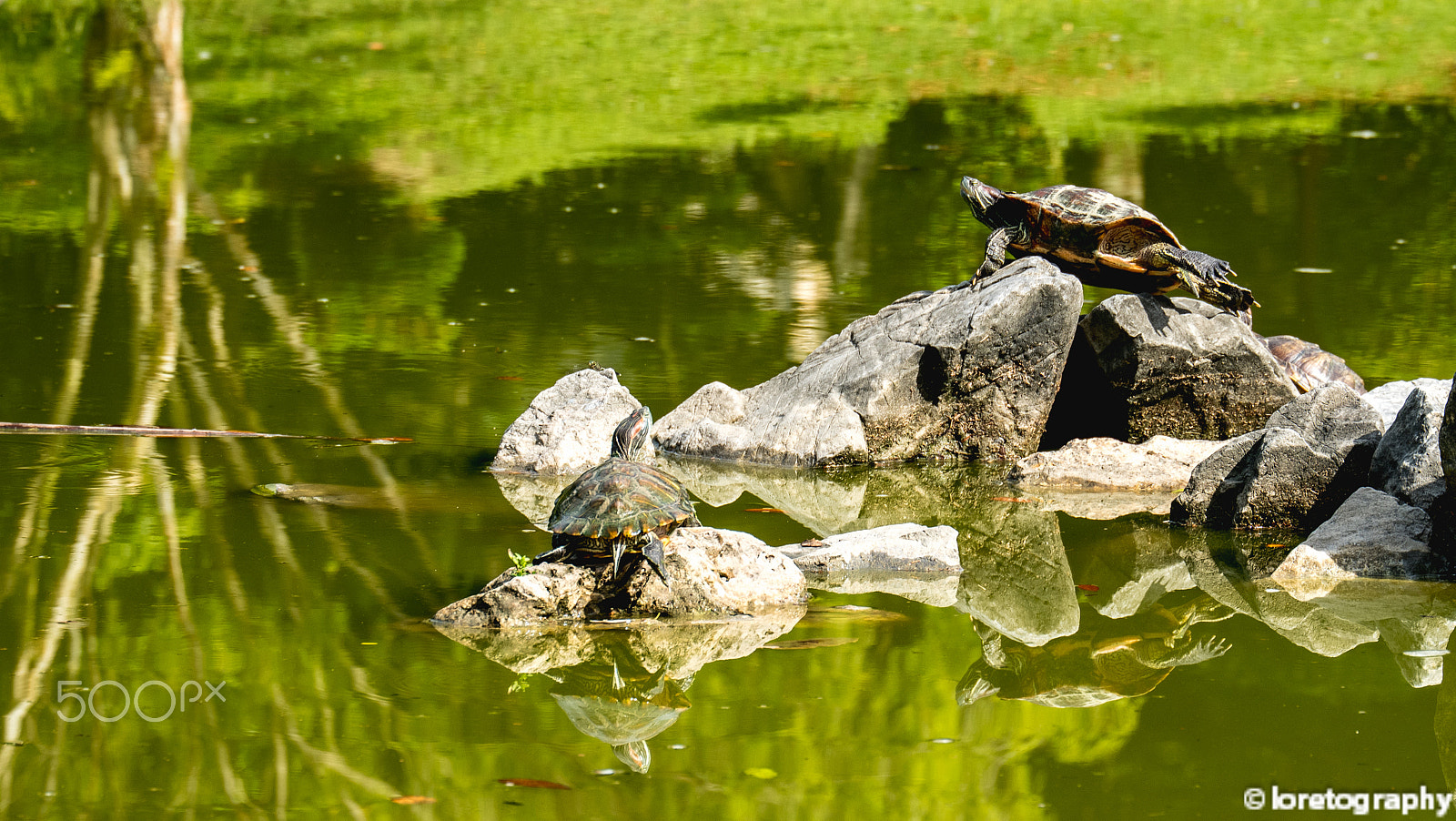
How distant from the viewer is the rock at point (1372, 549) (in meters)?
5.43

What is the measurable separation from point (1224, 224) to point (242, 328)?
27.4ft

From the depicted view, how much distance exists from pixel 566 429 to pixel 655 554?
2.25 meters

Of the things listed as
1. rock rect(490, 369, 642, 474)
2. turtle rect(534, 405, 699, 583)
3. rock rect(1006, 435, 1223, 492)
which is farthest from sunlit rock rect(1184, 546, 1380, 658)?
rock rect(490, 369, 642, 474)

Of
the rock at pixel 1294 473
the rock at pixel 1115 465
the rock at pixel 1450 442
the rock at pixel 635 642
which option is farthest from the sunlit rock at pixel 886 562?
the rock at pixel 1450 442

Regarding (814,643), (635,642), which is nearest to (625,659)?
(635,642)

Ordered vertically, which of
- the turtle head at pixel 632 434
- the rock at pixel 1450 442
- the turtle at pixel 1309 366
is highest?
the rock at pixel 1450 442

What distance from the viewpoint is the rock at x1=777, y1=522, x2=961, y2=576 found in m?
5.60

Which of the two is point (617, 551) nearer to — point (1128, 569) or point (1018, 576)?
point (1018, 576)

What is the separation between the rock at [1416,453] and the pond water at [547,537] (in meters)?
0.50

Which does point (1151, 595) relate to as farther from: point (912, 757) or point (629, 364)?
point (629, 364)

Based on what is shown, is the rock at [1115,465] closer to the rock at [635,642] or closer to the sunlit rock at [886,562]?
the sunlit rock at [886,562]

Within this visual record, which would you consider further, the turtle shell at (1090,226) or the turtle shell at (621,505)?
the turtle shell at (1090,226)

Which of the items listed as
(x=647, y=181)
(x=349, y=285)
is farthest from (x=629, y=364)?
(x=647, y=181)

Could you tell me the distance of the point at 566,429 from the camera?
7.11 meters
